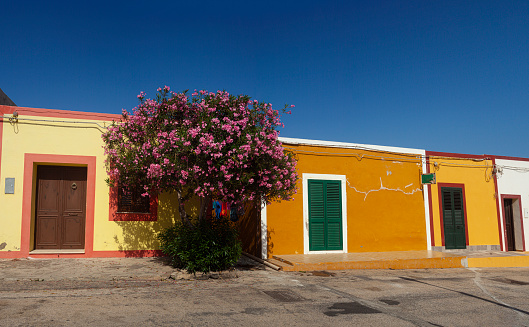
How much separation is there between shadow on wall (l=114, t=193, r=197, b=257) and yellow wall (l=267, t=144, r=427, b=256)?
8.68ft

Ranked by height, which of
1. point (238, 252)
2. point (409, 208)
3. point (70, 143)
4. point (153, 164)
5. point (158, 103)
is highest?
point (158, 103)

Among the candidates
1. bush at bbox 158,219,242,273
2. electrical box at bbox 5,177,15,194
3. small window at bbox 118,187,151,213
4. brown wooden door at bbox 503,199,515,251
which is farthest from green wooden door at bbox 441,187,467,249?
electrical box at bbox 5,177,15,194

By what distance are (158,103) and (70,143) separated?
2755 millimetres

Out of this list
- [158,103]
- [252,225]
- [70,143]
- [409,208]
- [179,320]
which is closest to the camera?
[179,320]

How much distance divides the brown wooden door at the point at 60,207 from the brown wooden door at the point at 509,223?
1434 centimetres

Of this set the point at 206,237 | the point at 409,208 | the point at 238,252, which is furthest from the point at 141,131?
the point at 409,208

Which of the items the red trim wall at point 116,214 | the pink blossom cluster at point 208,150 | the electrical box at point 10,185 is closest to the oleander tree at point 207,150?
the pink blossom cluster at point 208,150

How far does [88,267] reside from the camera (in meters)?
8.66

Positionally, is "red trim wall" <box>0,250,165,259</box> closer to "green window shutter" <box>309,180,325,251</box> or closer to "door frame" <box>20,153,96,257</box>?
"door frame" <box>20,153,96,257</box>

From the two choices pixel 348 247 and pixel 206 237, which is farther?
pixel 348 247

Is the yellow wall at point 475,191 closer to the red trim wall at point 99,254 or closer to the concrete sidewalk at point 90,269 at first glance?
the concrete sidewalk at point 90,269

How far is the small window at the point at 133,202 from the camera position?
33.1 feet

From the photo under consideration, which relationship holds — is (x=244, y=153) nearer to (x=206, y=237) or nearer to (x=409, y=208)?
(x=206, y=237)

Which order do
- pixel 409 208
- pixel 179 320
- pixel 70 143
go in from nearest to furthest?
pixel 179 320 < pixel 70 143 < pixel 409 208
